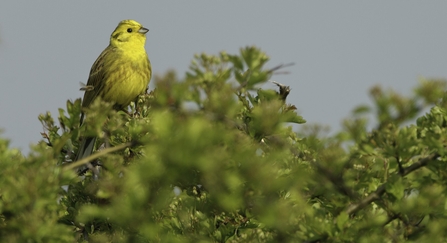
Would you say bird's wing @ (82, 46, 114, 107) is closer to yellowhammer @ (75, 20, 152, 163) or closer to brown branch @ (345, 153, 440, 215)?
yellowhammer @ (75, 20, 152, 163)

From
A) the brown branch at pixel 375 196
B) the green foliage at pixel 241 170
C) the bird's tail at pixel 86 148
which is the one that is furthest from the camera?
the bird's tail at pixel 86 148

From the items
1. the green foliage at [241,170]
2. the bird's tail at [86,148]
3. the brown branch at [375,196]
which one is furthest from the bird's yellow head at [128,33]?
the brown branch at [375,196]

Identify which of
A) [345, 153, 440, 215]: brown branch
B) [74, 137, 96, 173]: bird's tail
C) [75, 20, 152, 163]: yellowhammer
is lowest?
[345, 153, 440, 215]: brown branch

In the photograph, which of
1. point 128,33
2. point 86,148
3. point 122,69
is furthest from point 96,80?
point 86,148

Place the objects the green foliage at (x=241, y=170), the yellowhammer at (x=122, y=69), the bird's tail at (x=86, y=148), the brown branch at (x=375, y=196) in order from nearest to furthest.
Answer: the green foliage at (x=241, y=170)
the brown branch at (x=375, y=196)
the bird's tail at (x=86, y=148)
the yellowhammer at (x=122, y=69)

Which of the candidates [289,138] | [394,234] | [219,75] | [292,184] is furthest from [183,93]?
[289,138]

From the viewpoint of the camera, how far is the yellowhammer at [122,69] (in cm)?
805

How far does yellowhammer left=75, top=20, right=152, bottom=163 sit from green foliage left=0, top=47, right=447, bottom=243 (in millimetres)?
4518

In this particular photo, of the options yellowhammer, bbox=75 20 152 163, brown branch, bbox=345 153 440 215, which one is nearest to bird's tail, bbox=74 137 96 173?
yellowhammer, bbox=75 20 152 163

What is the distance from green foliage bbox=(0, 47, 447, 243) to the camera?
2.67m

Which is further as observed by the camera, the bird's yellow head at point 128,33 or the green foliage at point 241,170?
the bird's yellow head at point 128,33

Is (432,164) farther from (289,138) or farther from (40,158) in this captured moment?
(40,158)

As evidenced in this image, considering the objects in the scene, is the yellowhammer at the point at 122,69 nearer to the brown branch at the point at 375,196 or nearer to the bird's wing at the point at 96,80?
the bird's wing at the point at 96,80

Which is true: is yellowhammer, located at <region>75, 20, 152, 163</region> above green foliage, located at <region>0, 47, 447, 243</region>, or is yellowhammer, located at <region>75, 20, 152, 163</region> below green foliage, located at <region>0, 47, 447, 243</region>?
above
